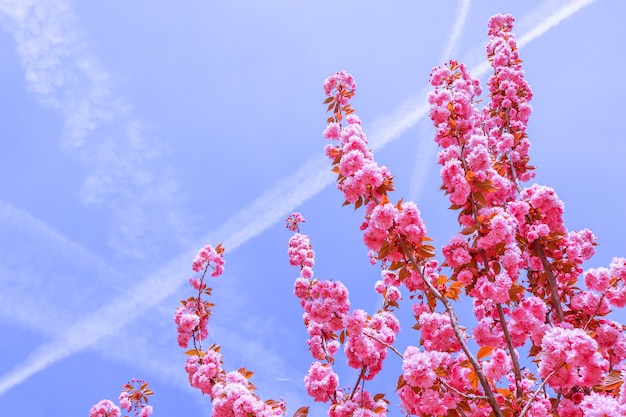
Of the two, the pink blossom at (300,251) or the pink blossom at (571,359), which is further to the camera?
the pink blossom at (300,251)

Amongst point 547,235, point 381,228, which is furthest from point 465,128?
point 381,228

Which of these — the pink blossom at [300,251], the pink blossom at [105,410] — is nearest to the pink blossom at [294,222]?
the pink blossom at [300,251]

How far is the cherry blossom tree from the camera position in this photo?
13.2 ft

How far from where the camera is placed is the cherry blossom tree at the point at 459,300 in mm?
4027

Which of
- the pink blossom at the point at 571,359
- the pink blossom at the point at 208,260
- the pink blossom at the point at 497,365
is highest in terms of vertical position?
the pink blossom at the point at 208,260

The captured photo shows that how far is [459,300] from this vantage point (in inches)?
174

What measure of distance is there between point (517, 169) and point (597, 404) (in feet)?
19.1

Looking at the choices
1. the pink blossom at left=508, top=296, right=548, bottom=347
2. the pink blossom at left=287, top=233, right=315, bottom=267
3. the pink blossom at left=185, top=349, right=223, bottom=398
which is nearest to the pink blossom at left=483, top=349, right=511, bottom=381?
the pink blossom at left=508, top=296, right=548, bottom=347

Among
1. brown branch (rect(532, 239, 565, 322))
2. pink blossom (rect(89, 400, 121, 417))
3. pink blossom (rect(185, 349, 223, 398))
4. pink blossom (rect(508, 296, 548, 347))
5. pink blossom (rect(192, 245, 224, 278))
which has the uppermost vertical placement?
pink blossom (rect(192, 245, 224, 278))

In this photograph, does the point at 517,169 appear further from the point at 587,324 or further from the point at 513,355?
the point at 513,355

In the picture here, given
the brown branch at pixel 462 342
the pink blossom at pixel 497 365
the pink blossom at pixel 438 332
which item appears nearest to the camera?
the brown branch at pixel 462 342

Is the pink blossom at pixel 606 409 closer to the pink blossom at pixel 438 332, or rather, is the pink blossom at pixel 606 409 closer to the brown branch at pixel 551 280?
the pink blossom at pixel 438 332

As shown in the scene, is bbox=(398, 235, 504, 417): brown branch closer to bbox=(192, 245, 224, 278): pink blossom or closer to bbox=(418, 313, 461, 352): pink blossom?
bbox=(418, 313, 461, 352): pink blossom

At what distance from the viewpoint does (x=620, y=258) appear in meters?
5.50
